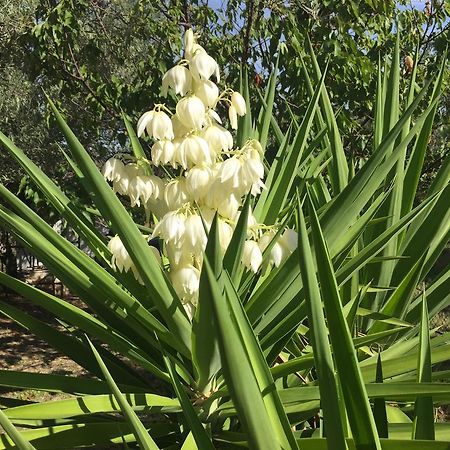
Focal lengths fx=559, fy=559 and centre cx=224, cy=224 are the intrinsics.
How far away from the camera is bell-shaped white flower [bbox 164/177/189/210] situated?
1235mm

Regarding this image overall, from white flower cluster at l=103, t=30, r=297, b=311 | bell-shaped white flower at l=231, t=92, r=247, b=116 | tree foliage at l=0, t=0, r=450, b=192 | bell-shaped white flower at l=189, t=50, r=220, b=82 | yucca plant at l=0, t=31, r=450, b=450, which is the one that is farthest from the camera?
tree foliage at l=0, t=0, r=450, b=192

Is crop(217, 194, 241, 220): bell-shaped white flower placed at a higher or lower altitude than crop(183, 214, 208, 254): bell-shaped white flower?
higher

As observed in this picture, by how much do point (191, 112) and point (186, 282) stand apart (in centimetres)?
37

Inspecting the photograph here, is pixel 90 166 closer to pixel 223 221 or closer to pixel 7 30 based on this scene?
pixel 223 221

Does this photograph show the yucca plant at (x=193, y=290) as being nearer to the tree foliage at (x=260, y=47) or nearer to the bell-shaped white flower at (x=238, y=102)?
the bell-shaped white flower at (x=238, y=102)

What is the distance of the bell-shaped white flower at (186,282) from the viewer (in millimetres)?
1188

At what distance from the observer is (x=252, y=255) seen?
3.89 ft

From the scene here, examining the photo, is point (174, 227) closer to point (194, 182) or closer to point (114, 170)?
point (194, 182)

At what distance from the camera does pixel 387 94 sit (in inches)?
75.5

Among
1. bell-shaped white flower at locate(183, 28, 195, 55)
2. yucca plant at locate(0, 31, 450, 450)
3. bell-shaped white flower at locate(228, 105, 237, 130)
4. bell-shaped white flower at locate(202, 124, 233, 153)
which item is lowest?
yucca plant at locate(0, 31, 450, 450)

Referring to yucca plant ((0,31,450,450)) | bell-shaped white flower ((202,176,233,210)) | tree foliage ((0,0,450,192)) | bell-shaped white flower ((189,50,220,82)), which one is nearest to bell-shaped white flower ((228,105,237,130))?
yucca plant ((0,31,450,450))

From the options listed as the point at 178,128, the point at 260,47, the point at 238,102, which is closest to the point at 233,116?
the point at 238,102

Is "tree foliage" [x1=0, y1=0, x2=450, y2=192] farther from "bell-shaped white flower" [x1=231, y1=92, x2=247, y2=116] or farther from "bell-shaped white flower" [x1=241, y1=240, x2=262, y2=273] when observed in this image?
"bell-shaped white flower" [x1=241, y1=240, x2=262, y2=273]

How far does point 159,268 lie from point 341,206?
402 millimetres
